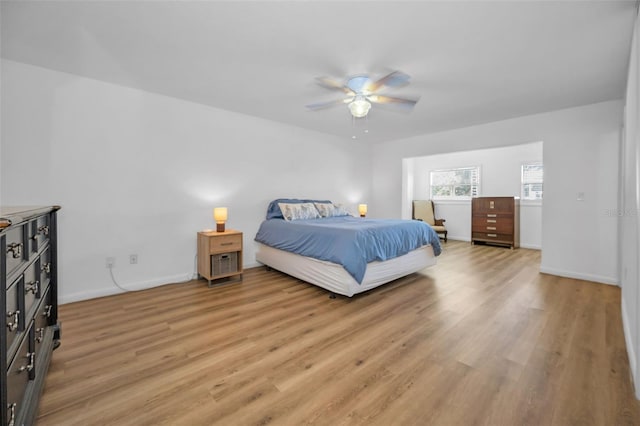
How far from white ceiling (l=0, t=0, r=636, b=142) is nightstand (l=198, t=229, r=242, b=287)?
5.76 ft

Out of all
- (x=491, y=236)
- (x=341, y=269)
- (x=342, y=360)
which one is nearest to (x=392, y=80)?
(x=341, y=269)

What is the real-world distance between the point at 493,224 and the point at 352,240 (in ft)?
15.4

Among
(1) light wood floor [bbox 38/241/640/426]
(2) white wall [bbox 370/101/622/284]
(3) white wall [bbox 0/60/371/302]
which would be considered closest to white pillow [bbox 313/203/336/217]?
(3) white wall [bbox 0/60/371/302]

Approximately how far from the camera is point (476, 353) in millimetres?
1867

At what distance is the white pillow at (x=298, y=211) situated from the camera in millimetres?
4070

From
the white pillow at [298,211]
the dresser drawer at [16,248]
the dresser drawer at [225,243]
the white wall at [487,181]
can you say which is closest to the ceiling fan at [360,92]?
the white pillow at [298,211]

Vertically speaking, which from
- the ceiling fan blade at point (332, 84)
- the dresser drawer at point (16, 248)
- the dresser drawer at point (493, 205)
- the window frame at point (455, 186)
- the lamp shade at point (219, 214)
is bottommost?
the dresser drawer at point (16, 248)

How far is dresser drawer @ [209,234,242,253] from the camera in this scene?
3307 mm

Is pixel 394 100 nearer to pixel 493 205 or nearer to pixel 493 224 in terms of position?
pixel 493 205

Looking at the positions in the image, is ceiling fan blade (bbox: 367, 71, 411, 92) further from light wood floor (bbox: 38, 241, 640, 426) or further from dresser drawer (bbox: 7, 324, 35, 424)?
dresser drawer (bbox: 7, 324, 35, 424)

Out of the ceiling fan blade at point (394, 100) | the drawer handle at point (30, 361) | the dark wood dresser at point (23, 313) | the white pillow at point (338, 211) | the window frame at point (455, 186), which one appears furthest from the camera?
the window frame at point (455, 186)

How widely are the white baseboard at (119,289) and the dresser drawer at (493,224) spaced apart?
19.6 feet

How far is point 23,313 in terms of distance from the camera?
116cm

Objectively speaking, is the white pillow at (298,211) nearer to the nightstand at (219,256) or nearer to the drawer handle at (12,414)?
the nightstand at (219,256)
